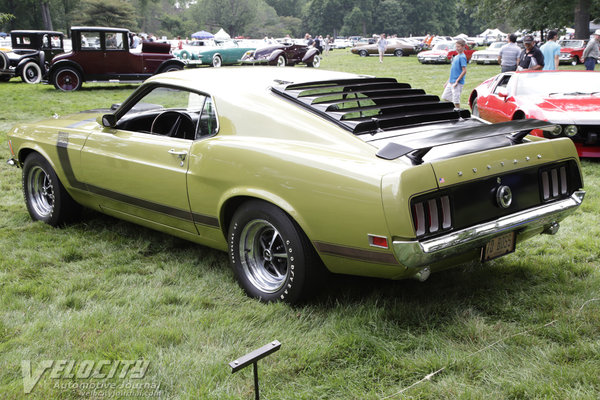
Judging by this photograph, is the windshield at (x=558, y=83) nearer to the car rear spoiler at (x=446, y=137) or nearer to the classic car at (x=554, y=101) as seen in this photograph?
the classic car at (x=554, y=101)

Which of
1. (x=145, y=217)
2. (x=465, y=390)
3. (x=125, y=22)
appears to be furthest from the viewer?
(x=125, y=22)

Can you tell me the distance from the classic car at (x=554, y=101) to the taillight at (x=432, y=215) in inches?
166

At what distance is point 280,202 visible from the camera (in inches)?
126

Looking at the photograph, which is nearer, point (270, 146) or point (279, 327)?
point (279, 327)

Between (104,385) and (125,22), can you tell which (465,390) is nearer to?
(104,385)

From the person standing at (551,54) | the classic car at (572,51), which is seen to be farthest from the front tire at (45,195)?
the classic car at (572,51)

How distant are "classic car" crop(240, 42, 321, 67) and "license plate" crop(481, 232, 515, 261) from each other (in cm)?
2169

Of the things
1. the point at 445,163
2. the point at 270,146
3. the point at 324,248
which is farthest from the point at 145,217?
the point at 445,163

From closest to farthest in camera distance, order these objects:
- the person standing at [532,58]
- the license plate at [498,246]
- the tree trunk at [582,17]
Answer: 1. the license plate at [498,246]
2. the person standing at [532,58]
3. the tree trunk at [582,17]

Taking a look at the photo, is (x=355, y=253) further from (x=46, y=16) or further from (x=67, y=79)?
(x=46, y=16)

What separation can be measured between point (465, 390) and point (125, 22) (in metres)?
71.8

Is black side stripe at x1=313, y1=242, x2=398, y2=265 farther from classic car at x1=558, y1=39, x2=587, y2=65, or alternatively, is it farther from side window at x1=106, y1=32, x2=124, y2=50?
classic car at x1=558, y1=39, x2=587, y2=65

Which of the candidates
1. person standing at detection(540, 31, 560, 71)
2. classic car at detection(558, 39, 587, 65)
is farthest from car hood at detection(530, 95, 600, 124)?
classic car at detection(558, 39, 587, 65)

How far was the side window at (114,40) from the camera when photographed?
53.7 feet
